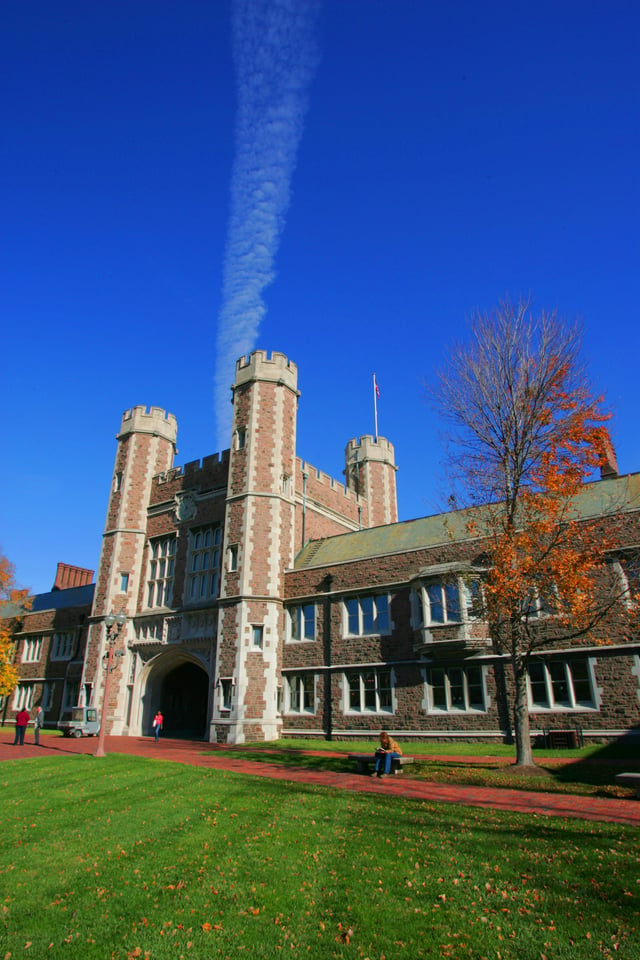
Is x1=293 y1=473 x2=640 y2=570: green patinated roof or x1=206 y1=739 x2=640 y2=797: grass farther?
x1=293 y1=473 x2=640 y2=570: green patinated roof

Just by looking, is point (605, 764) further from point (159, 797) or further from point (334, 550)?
point (334, 550)

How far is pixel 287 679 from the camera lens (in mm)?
23156

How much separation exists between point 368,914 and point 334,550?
19906 millimetres

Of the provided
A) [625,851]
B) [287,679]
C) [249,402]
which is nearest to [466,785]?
[625,851]

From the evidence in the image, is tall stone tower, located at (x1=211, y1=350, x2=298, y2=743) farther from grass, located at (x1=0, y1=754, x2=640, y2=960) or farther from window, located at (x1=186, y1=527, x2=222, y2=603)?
grass, located at (x1=0, y1=754, x2=640, y2=960)

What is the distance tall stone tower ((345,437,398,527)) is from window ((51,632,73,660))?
60.7 ft

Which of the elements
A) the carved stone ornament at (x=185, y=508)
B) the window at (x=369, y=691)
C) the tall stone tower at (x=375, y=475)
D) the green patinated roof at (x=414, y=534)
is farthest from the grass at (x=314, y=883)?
the tall stone tower at (x=375, y=475)

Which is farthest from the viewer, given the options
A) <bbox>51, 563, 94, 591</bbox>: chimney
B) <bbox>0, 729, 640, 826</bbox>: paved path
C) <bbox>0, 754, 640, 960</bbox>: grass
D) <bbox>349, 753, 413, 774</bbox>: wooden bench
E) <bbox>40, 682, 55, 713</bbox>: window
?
<bbox>51, 563, 94, 591</bbox>: chimney

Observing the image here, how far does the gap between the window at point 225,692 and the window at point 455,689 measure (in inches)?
286

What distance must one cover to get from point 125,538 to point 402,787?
20.7 m

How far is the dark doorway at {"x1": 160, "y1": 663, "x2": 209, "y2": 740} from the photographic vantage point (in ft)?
91.6

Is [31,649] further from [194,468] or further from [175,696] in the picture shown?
[194,468]

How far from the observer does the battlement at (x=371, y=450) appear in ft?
117

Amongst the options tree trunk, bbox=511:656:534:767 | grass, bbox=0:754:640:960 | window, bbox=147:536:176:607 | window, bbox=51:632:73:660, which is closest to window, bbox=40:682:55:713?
window, bbox=51:632:73:660
